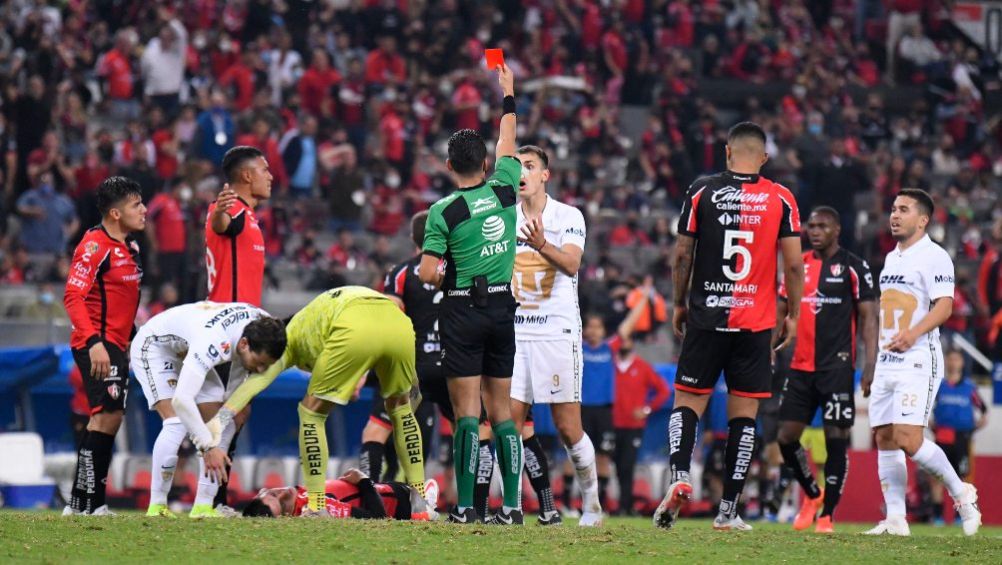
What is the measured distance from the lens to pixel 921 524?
19203mm

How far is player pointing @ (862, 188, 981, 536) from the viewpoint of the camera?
40.3ft

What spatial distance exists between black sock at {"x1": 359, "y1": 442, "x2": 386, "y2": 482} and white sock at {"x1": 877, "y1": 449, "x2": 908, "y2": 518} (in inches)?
167

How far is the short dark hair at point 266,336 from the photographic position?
34.6 feet

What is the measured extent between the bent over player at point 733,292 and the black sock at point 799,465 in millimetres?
3354

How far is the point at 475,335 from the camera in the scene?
1078 centimetres

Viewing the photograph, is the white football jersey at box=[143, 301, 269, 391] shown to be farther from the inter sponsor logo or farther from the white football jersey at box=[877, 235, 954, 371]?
the white football jersey at box=[877, 235, 954, 371]

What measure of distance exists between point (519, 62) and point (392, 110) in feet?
15.9

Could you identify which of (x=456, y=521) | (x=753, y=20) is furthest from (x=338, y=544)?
(x=753, y=20)

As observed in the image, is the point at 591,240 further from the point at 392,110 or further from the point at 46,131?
the point at 46,131

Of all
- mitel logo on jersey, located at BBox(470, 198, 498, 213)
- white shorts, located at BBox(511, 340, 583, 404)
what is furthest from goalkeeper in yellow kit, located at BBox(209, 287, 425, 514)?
white shorts, located at BBox(511, 340, 583, 404)

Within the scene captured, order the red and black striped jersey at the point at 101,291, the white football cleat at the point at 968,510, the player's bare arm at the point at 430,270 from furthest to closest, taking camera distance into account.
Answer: the white football cleat at the point at 968,510 < the red and black striped jersey at the point at 101,291 < the player's bare arm at the point at 430,270

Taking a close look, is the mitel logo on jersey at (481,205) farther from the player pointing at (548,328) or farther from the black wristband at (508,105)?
the player pointing at (548,328)

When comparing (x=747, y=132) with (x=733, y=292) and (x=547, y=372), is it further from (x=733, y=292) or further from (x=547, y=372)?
(x=547, y=372)

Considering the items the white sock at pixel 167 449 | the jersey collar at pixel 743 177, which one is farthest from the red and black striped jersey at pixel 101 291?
the jersey collar at pixel 743 177
